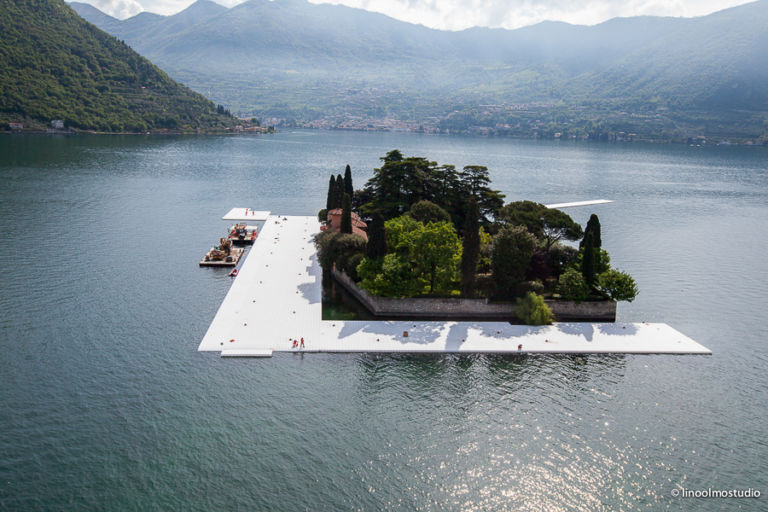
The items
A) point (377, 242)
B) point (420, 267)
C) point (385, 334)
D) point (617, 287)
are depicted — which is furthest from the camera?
point (377, 242)

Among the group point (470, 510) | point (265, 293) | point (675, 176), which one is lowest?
point (470, 510)

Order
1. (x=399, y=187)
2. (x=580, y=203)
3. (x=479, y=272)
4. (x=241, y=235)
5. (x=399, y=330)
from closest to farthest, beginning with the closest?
(x=399, y=330) < (x=479, y=272) < (x=399, y=187) < (x=241, y=235) < (x=580, y=203)

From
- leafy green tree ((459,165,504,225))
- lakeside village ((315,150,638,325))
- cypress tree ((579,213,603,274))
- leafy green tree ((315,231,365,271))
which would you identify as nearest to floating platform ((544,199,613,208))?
leafy green tree ((459,165,504,225))

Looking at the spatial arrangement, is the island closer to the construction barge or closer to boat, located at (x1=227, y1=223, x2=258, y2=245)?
the construction barge

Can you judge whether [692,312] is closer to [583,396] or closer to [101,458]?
[583,396]

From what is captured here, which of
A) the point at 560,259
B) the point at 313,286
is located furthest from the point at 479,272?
the point at 313,286

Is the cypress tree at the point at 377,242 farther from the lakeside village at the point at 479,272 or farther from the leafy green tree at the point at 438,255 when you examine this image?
the leafy green tree at the point at 438,255

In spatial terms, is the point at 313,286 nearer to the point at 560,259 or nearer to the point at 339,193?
the point at 339,193

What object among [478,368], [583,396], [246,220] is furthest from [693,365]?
[246,220]
